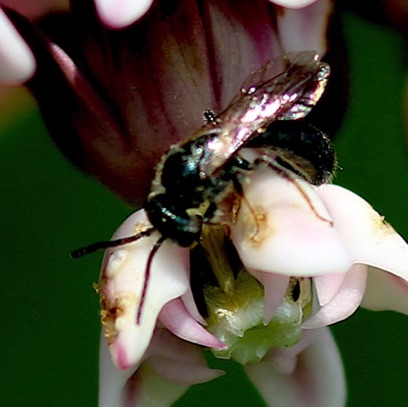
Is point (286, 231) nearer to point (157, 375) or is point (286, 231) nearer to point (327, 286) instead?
point (327, 286)

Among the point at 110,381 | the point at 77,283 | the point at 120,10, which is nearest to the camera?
the point at 120,10

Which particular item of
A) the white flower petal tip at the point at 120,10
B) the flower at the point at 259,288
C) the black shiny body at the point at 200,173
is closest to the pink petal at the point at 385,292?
the flower at the point at 259,288

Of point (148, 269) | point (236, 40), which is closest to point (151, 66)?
point (236, 40)

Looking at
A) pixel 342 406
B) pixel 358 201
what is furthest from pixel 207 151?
pixel 342 406

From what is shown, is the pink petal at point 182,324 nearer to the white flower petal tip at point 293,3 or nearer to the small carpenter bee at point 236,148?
the small carpenter bee at point 236,148

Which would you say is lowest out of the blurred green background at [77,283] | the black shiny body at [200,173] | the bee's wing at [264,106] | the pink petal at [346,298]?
the blurred green background at [77,283]

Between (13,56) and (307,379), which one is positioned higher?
(13,56)

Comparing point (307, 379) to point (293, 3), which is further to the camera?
point (307, 379)
